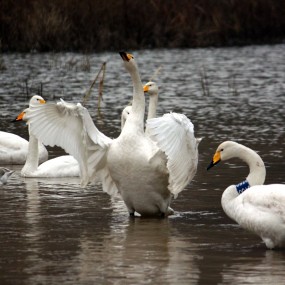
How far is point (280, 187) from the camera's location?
8.13 metres

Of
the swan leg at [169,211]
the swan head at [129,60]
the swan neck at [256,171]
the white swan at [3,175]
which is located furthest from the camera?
the white swan at [3,175]

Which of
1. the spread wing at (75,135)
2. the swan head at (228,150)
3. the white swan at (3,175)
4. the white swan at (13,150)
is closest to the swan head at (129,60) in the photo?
the spread wing at (75,135)

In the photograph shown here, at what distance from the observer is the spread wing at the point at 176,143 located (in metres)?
9.18

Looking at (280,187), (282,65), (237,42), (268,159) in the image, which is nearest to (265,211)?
(280,187)

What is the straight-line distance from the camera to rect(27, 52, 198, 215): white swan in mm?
9320

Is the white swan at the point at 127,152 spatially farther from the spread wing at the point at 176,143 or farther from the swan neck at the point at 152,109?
the swan neck at the point at 152,109

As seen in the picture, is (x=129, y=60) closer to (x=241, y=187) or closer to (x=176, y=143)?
(x=176, y=143)

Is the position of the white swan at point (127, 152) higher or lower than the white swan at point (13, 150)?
higher

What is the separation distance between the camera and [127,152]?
9312mm

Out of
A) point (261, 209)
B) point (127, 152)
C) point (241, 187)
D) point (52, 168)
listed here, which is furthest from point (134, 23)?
point (261, 209)

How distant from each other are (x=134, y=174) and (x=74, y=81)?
16257mm

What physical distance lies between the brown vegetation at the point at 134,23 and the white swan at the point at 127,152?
71.8ft

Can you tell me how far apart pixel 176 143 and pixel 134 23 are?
85.3ft

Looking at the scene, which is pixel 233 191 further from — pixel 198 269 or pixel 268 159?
pixel 268 159
